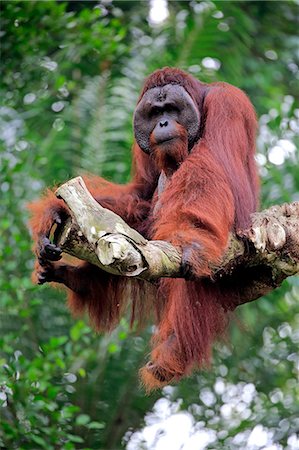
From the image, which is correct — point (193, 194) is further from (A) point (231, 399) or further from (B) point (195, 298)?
(A) point (231, 399)

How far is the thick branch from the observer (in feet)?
13.0

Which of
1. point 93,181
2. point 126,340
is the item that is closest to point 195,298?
point 93,181

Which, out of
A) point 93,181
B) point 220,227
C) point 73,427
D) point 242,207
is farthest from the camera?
point 73,427

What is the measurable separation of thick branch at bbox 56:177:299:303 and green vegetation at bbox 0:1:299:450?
2.23 m

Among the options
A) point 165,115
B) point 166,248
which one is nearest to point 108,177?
point 165,115

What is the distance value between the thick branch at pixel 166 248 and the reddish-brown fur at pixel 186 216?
0.10 m

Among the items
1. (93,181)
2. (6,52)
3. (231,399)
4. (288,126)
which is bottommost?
(231,399)

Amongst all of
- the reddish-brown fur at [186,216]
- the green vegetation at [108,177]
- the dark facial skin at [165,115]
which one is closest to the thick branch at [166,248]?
the reddish-brown fur at [186,216]

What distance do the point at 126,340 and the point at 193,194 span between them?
317 cm

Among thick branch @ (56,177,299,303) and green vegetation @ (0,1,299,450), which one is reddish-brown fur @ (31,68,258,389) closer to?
thick branch @ (56,177,299,303)

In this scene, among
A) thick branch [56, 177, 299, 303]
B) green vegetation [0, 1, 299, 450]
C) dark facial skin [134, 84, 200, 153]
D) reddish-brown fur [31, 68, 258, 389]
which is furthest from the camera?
green vegetation [0, 1, 299, 450]

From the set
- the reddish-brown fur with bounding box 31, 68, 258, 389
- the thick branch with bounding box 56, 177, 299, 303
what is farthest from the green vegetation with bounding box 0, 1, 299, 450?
the thick branch with bounding box 56, 177, 299, 303

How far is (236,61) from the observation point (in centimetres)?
827

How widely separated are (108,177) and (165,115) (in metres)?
2.18
